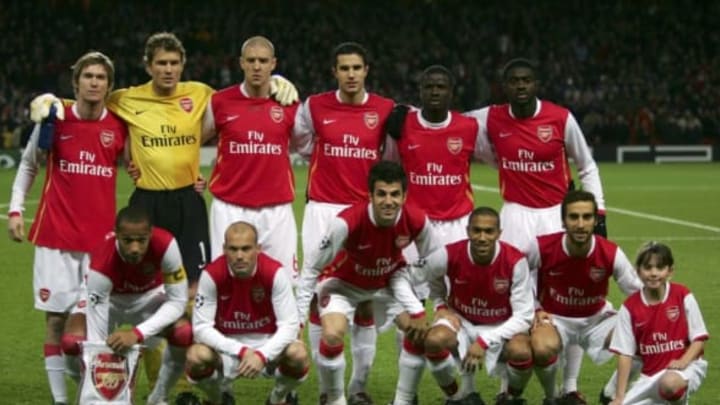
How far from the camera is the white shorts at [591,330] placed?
24.2 feet

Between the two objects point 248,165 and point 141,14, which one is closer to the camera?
point 248,165

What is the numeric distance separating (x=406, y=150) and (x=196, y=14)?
88.0 ft

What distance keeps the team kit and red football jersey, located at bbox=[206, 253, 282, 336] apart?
1 cm

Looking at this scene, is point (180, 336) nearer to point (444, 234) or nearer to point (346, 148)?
point (346, 148)

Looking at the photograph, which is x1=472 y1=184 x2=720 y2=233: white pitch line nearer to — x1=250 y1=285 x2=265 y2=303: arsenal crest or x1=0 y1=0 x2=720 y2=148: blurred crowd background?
x1=250 y1=285 x2=265 y2=303: arsenal crest

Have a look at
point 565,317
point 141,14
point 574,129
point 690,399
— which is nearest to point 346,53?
point 574,129

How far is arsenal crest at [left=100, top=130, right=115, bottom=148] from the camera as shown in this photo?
750 cm

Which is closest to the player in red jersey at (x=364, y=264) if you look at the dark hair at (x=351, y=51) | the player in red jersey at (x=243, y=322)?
the player in red jersey at (x=243, y=322)

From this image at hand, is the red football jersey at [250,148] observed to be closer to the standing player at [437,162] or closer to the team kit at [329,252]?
the team kit at [329,252]

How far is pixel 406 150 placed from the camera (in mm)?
8016

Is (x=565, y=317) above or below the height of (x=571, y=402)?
above

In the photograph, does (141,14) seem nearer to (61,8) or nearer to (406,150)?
(61,8)

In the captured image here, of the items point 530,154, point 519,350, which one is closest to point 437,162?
point 530,154

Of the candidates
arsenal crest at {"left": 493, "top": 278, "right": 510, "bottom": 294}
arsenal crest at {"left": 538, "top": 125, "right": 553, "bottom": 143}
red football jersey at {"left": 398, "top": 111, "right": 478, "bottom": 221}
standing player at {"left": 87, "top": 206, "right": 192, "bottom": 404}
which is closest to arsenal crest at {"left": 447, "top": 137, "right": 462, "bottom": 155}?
red football jersey at {"left": 398, "top": 111, "right": 478, "bottom": 221}
